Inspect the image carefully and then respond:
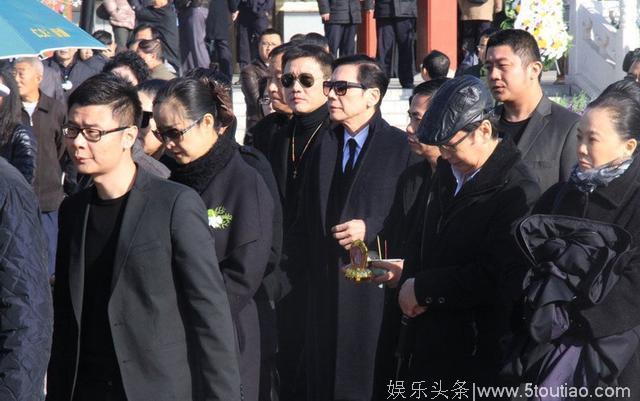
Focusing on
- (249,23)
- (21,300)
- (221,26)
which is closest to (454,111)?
(21,300)

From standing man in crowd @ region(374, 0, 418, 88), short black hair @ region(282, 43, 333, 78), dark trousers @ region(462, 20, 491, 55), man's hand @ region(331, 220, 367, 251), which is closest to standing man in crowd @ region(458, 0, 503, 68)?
dark trousers @ region(462, 20, 491, 55)

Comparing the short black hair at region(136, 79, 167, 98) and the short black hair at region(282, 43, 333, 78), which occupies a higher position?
the short black hair at region(282, 43, 333, 78)

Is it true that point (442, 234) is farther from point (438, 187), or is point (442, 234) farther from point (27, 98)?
point (27, 98)

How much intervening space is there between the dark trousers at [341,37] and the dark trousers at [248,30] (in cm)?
102

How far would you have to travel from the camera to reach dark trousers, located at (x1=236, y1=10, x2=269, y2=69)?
55.2 feet

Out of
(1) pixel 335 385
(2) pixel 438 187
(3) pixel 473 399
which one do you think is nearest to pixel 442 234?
(2) pixel 438 187

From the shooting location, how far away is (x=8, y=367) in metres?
3.38

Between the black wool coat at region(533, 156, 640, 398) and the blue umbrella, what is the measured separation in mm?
2055

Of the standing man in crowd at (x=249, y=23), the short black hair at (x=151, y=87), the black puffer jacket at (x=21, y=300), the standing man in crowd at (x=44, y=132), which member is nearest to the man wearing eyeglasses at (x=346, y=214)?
the short black hair at (x=151, y=87)

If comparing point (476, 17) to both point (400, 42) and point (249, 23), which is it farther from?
point (249, 23)

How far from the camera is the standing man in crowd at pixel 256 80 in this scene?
1071 centimetres

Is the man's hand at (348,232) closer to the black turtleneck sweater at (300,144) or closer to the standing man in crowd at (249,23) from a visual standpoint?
the black turtleneck sweater at (300,144)

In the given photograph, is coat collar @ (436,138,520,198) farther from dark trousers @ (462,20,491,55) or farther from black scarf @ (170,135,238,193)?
dark trousers @ (462,20,491,55)

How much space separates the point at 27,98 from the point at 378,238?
4170 mm
